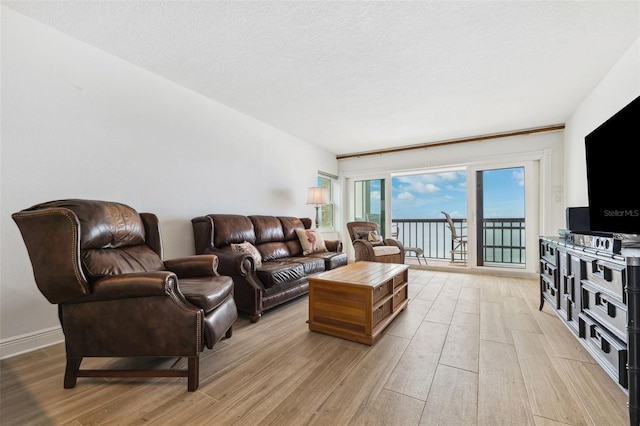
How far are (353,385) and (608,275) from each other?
1.54 meters

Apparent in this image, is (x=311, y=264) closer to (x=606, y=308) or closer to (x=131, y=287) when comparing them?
(x=131, y=287)

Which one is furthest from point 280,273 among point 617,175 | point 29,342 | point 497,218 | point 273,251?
point 497,218

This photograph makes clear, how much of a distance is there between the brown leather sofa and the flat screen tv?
2.60 metres

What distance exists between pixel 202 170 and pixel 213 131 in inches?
21.1

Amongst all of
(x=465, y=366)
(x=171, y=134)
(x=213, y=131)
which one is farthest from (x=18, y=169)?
(x=465, y=366)

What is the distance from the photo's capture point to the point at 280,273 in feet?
8.93

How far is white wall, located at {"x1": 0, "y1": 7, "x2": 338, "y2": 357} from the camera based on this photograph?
1.89 meters

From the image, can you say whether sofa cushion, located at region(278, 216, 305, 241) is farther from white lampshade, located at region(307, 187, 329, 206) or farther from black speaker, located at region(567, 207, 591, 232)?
black speaker, located at region(567, 207, 591, 232)

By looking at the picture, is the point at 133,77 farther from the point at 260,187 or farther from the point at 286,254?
the point at 286,254

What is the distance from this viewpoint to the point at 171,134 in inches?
113

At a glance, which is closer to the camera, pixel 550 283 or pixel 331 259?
pixel 550 283

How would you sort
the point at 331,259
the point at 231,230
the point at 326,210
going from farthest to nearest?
1. the point at 326,210
2. the point at 331,259
3. the point at 231,230

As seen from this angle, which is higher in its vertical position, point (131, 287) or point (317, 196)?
point (317, 196)

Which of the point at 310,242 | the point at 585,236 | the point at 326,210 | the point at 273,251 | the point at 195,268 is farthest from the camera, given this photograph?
the point at 326,210
